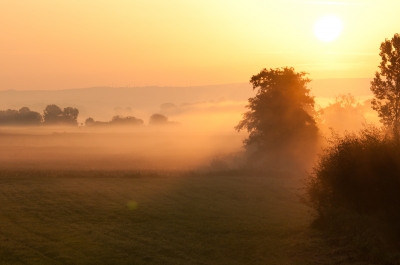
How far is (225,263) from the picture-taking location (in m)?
23.8

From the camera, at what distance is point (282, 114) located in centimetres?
7400

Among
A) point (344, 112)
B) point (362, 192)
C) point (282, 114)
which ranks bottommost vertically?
point (362, 192)

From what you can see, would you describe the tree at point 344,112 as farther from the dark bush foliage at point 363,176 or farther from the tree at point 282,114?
the dark bush foliage at point 363,176

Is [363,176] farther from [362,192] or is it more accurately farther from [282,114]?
[282,114]

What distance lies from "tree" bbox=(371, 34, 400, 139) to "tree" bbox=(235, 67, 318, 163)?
10.7 metres

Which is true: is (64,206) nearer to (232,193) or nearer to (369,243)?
(232,193)

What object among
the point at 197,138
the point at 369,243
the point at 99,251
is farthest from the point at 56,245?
the point at 197,138

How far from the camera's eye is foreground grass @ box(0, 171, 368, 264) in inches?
968

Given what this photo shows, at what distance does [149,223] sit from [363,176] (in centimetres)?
1211

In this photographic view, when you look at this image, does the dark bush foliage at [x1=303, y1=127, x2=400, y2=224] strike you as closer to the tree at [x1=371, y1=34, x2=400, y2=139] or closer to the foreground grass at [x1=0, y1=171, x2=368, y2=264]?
the foreground grass at [x1=0, y1=171, x2=368, y2=264]

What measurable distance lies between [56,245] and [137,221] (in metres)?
7.09

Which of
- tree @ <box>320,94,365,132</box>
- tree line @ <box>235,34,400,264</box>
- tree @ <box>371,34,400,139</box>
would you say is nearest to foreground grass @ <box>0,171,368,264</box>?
tree line @ <box>235,34,400,264</box>

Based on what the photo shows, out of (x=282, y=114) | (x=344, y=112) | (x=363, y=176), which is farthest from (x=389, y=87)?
(x=344, y=112)

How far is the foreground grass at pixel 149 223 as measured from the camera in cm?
2459
